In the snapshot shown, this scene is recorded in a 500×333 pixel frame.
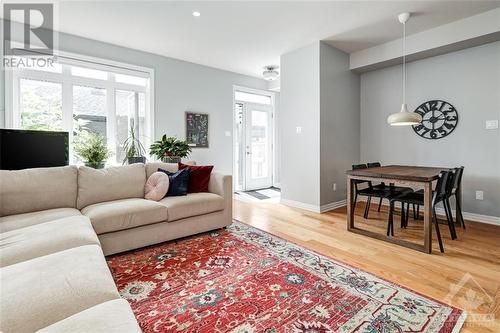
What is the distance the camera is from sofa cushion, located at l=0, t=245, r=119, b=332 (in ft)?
2.92

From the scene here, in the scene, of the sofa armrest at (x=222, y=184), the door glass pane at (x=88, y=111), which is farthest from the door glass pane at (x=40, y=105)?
the sofa armrest at (x=222, y=184)

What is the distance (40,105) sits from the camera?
3.58 metres

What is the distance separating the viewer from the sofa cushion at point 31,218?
6.32ft

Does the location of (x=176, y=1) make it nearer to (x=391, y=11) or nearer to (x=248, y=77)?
(x=391, y=11)

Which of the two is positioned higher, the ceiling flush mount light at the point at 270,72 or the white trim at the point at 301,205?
the ceiling flush mount light at the point at 270,72

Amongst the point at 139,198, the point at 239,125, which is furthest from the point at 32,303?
the point at 239,125

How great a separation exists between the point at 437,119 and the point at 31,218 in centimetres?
513

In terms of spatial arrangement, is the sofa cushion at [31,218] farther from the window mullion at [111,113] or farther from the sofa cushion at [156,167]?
the window mullion at [111,113]

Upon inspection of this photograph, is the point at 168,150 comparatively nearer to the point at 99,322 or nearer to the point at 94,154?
the point at 94,154

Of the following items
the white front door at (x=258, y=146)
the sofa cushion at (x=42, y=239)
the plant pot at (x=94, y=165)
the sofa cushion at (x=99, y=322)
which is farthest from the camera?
the white front door at (x=258, y=146)

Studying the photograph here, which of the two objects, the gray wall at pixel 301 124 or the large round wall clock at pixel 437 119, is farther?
the gray wall at pixel 301 124

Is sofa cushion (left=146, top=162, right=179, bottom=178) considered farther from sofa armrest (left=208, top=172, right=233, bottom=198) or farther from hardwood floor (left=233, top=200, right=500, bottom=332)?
hardwood floor (left=233, top=200, right=500, bottom=332)

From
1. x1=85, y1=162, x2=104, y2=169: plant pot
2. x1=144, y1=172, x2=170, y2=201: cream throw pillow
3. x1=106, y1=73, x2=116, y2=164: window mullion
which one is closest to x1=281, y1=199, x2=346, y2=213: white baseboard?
x1=144, y1=172, x2=170, y2=201: cream throw pillow

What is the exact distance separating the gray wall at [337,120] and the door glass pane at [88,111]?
3541 millimetres
